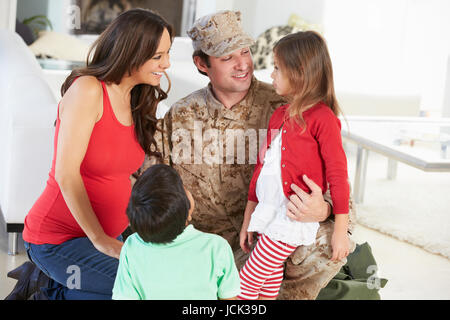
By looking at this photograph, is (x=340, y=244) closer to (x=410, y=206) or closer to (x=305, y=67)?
(x=305, y=67)

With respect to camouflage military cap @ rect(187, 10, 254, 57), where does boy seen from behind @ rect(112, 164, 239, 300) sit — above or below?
below

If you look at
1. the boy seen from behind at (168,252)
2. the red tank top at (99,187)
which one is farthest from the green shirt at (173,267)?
the red tank top at (99,187)

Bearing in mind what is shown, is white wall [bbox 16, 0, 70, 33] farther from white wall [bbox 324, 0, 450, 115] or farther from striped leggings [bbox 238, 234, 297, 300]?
striped leggings [bbox 238, 234, 297, 300]

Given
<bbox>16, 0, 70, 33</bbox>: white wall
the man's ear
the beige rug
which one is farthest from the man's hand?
<bbox>16, 0, 70, 33</bbox>: white wall

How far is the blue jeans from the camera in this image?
1470 mm

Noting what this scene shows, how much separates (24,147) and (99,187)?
0.84m

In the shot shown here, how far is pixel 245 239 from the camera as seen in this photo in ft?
5.49

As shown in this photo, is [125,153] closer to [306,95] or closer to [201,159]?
[201,159]

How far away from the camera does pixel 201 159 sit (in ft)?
5.83

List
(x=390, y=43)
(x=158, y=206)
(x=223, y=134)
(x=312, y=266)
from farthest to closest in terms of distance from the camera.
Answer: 1. (x=390, y=43)
2. (x=223, y=134)
3. (x=312, y=266)
4. (x=158, y=206)

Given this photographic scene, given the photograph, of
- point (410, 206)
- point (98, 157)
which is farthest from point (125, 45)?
point (410, 206)

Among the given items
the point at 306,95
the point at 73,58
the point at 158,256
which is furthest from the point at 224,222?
the point at 73,58

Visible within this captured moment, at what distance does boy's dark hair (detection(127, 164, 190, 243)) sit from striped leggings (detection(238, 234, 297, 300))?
502 millimetres

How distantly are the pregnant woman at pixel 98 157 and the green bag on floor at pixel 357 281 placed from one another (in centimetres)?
66
